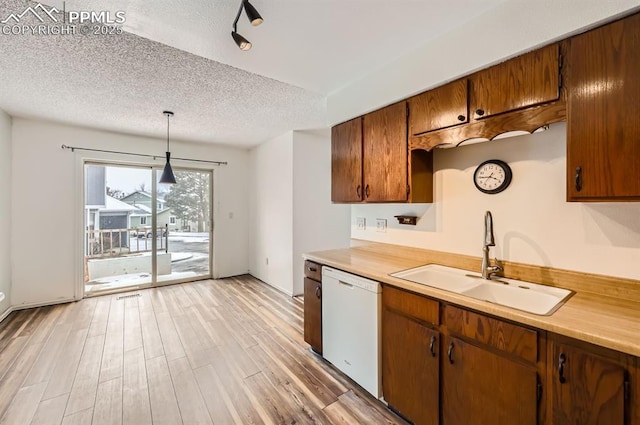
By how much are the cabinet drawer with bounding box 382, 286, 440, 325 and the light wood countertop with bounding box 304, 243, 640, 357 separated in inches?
2.0

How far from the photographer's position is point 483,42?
1.53m

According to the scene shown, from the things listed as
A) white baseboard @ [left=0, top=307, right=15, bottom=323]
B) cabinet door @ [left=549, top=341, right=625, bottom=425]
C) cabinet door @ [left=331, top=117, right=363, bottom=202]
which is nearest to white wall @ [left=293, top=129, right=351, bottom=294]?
cabinet door @ [left=331, top=117, right=363, bottom=202]

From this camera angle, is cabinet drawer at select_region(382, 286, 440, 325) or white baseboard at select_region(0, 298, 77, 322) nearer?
cabinet drawer at select_region(382, 286, 440, 325)

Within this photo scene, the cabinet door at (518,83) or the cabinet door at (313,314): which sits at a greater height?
the cabinet door at (518,83)

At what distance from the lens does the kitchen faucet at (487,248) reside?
1665 millimetres

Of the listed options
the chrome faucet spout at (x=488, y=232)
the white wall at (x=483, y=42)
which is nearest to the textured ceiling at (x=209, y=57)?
the white wall at (x=483, y=42)

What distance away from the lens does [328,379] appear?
2.13 m

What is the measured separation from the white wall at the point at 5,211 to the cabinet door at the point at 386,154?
418 centimetres

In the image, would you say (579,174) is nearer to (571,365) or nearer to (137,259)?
(571,365)

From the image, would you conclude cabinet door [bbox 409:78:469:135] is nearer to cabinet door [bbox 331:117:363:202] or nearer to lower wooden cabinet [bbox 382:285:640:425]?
cabinet door [bbox 331:117:363:202]

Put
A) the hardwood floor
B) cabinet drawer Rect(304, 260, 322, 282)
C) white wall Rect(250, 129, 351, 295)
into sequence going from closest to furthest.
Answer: the hardwood floor → cabinet drawer Rect(304, 260, 322, 282) → white wall Rect(250, 129, 351, 295)

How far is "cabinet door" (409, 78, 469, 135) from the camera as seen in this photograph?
167 centimetres

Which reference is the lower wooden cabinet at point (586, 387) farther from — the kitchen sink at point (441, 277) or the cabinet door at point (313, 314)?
the cabinet door at point (313, 314)

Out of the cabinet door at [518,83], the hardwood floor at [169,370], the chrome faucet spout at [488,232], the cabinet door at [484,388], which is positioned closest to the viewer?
the cabinet door at [484,388]
